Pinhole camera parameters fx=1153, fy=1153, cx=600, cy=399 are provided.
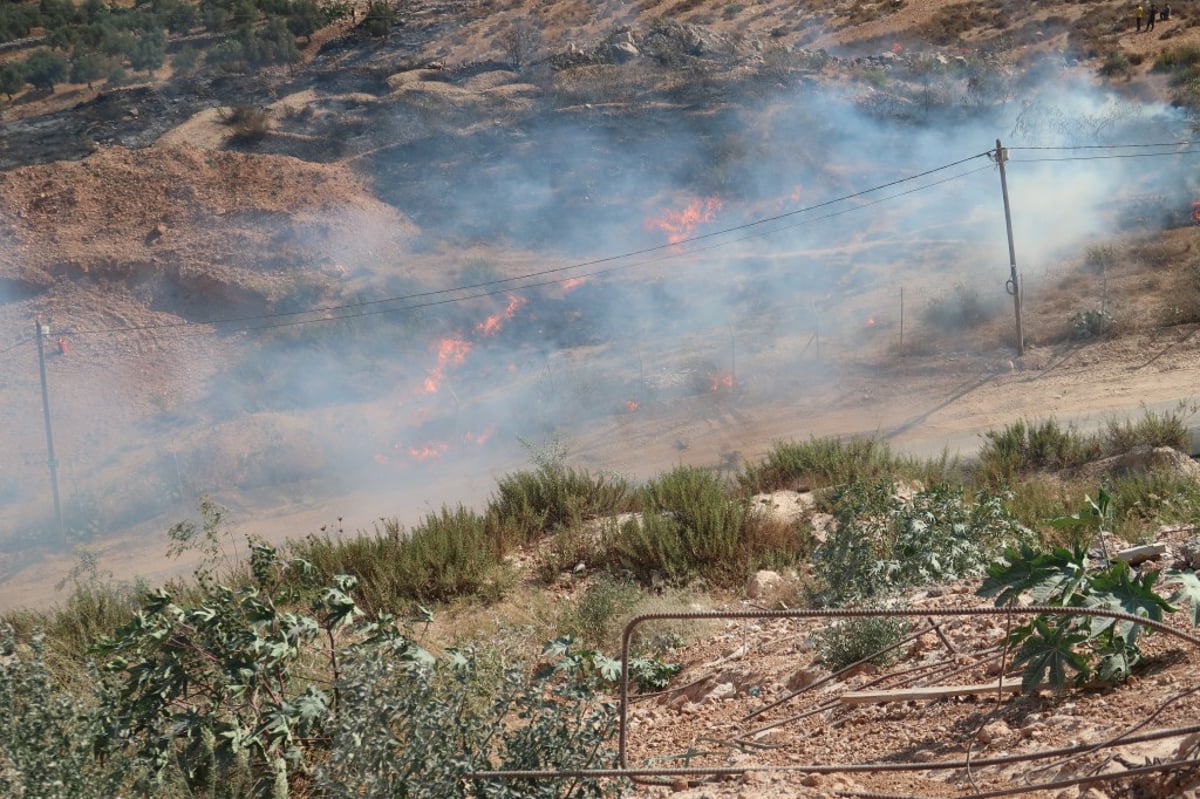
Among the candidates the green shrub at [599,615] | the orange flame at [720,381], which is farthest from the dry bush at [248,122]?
the green shrub at [599,615]

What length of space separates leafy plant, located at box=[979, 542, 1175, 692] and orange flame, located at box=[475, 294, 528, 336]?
21.1m

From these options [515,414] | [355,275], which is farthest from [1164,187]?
[355,275]

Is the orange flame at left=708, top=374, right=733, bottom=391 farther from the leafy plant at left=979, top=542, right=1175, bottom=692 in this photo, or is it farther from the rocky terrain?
the leafy plant at left=979, top=542, right=1175, bottom=692

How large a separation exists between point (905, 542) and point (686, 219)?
21338 mm

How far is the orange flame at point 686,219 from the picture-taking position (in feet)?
91.6

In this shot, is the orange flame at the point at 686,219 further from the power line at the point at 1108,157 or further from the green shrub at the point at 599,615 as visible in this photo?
the green shrub at the point at 599,615

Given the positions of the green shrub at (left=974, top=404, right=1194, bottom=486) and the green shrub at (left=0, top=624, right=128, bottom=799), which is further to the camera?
the green shrub at (left=974, top=404, right=1194, bottom=486)

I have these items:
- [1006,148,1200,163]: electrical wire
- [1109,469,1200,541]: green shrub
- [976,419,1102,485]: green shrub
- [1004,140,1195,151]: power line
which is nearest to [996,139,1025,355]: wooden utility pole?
[976,419,1102,485]: green shrub

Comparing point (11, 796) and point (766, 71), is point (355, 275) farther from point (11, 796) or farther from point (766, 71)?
point (11, 796)

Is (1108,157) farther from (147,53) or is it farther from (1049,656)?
(147,53)

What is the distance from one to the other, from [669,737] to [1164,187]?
25.1m

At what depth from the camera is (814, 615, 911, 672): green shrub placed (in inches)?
235

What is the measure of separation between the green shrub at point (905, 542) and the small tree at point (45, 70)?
37.1 m

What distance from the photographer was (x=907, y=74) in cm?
3347
